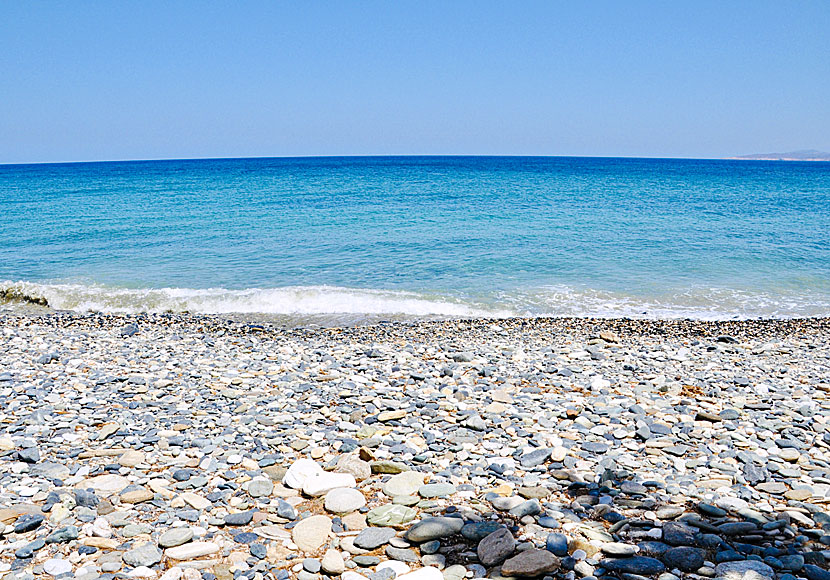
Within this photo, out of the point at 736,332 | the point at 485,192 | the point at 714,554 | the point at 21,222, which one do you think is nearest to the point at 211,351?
the point at 714,554

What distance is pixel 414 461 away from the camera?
16.7 feet

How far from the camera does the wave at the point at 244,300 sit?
41.4 ft

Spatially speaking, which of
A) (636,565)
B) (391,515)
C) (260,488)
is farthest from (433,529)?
(260,488)

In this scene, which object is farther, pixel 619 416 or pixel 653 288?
pixel 653 288

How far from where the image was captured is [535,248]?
1902cm

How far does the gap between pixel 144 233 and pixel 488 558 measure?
72.3ft

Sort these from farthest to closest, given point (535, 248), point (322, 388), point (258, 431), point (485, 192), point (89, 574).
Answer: point (485, 192) → point (535, 248) → point (322, 388) → point (258, 431) → point (89, 574)

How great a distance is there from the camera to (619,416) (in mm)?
6035

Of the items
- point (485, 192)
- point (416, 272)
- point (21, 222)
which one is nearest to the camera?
point (416, 272)

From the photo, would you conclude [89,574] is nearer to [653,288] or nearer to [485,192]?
[653,288]

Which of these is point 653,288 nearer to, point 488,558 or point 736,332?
point 736,332

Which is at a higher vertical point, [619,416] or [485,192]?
[485,192]

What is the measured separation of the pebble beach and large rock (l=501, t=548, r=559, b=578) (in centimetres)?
1

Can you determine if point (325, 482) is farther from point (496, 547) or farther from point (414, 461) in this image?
point (496, 547)
